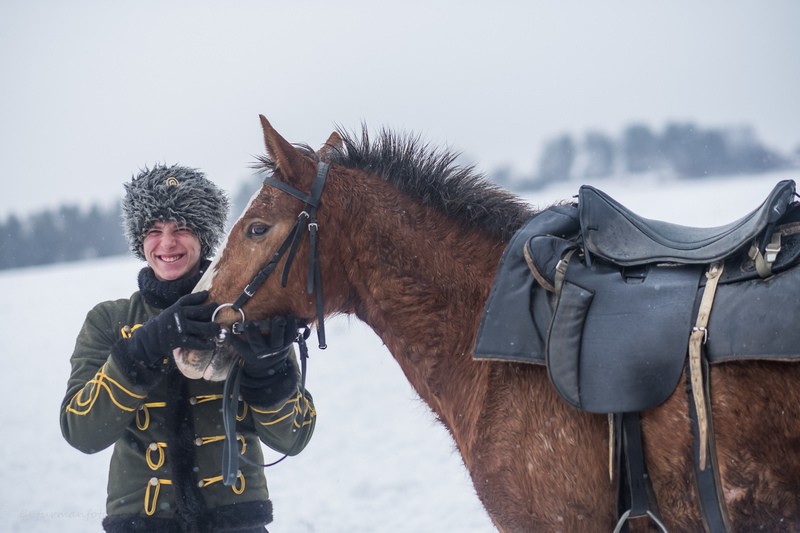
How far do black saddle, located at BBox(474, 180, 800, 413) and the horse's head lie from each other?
811 millimetres

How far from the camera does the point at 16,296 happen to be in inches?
675

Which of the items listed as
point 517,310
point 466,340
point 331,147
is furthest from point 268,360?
point 517,310

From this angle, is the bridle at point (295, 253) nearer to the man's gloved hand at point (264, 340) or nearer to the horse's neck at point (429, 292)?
the man's gloved hand at point (264, 340)

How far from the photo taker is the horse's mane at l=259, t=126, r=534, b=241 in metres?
2.80

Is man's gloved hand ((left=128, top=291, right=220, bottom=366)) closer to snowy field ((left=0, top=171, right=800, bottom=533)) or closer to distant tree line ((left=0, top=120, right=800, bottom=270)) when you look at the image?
snowy field ((left=0, top=171, right=800, bottom=533))

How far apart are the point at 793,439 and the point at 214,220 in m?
2.51

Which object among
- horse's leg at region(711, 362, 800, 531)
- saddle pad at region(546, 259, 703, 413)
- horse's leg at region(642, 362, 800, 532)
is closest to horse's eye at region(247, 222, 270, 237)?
saddle pad at region(546, 259, 703, 413)

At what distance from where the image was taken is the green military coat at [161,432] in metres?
2.74

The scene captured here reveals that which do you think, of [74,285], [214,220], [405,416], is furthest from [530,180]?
[214,220]

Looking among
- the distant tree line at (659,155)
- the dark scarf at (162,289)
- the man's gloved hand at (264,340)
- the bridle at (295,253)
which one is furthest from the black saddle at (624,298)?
the distant tree line at (659,155)

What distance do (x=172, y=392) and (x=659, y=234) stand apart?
2102 millimetres

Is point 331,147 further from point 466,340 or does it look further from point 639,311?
point 639,311

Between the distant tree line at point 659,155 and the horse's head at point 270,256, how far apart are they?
33.3 m

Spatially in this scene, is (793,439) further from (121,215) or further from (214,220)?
(121,215)
